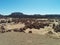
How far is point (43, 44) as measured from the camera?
17.2 metres

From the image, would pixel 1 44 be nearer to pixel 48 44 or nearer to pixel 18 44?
pixel 18 44

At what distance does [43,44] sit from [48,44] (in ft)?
1.81

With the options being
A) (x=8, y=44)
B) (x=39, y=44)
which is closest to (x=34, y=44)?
(x=39, y=44)

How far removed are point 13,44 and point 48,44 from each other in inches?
144

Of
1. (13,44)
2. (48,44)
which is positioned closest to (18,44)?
(13,44)

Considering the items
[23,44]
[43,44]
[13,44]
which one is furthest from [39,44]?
[13,44]

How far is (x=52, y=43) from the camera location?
17.4m

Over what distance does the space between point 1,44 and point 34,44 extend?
344 centimetres

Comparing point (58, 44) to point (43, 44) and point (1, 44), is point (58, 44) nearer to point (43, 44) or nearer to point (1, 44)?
point (43, 44)

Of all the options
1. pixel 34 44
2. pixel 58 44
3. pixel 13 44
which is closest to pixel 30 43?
pixel 34 44

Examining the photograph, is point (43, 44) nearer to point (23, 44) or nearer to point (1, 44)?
point (23, 44)

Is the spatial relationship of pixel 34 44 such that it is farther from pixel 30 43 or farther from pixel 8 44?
pixel 8 44

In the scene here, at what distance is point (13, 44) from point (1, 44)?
1.24 m

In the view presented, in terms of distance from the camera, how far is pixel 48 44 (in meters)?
17.0
